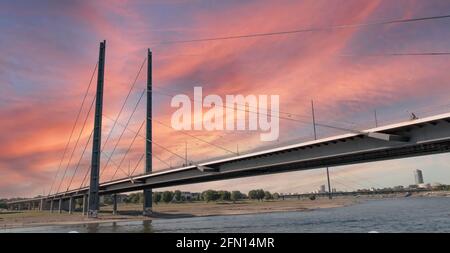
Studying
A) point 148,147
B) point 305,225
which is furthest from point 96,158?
point 305,225

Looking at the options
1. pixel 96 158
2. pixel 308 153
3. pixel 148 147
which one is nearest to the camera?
pixel 308 153

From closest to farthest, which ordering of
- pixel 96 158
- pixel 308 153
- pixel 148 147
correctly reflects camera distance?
1. pixel 308 153
2. pixel 96 158
3. pixel 148 147

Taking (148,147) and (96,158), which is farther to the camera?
(148,147)

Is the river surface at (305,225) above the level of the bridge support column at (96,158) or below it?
below

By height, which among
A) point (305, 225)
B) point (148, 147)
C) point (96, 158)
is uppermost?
point (148, 147)

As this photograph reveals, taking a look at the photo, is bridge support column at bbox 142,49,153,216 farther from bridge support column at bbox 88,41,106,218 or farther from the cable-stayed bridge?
bridge support column at bbox 88,41,106,218

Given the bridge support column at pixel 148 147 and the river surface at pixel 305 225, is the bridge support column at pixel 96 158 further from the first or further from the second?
the river surface at pixel 305 225

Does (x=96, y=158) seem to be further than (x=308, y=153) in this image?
Yes

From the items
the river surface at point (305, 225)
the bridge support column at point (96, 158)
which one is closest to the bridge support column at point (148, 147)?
the bridge support column at point (96, 158)

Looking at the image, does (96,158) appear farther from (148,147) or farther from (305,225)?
(305,225)

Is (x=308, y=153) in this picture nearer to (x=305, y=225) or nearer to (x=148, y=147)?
(x=305, y=225)

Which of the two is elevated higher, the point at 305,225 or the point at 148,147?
the point at 148,147
